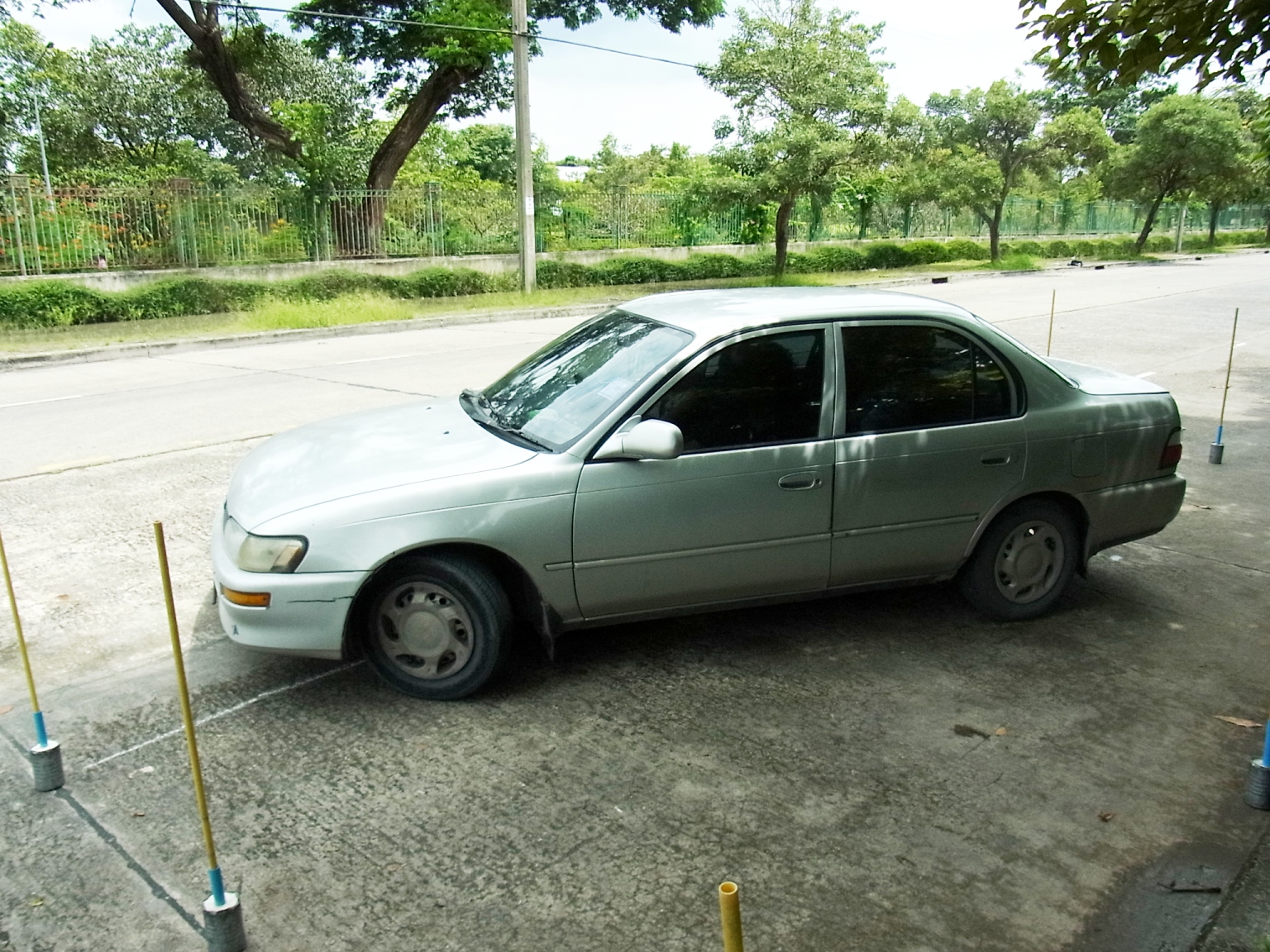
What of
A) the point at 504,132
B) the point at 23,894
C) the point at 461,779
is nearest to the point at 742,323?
the point at 461,779

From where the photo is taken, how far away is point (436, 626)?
434 cm

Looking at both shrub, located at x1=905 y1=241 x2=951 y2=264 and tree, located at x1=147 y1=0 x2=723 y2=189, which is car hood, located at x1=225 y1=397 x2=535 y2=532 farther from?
shrub, located at x1=905 y1=241 x2=951 y2=264

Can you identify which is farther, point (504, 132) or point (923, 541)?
point (504, 132)

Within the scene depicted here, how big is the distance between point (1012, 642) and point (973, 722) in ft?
2.97

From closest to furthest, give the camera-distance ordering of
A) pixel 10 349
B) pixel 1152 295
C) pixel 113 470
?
pixel 113 470, pixel 10 349, pixel 1152 295

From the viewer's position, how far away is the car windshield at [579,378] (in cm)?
469

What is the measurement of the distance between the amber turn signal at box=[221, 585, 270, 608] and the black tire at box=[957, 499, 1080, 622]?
3.11 m

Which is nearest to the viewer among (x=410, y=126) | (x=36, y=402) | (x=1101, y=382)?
(x=1101, y=382)

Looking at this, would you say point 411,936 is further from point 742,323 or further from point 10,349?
point 10,349

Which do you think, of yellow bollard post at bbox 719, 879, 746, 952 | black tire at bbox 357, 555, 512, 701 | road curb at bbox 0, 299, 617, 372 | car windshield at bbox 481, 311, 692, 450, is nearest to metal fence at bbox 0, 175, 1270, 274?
road curb at bbox 0, 299, 617, 372

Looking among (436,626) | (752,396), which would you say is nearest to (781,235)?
(752,396)

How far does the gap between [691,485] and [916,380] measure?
124 cm

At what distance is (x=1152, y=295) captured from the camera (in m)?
24.8

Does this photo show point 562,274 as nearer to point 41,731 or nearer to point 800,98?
point 800,98
